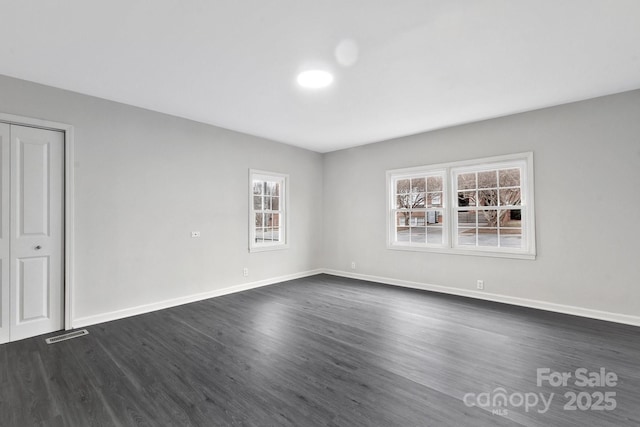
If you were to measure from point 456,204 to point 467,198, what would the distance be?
0.62 feet

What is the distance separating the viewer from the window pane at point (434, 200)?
16.8 feet

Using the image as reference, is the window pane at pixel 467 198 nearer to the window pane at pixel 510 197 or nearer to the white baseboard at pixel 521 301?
the window pane at pixel 510 197

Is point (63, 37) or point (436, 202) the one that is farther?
point (436, 202)

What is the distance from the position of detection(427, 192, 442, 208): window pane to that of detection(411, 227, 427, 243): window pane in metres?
0.45

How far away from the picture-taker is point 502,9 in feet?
→ 6.95

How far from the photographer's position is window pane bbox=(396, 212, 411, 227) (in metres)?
5.53

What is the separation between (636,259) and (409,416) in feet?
11.7

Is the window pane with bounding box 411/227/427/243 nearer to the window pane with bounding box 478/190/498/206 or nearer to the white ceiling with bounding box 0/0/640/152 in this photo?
the window pane with bounding box 478/190/498/206

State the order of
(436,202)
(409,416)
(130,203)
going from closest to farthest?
(409,416)
(130,203)
(436,202)

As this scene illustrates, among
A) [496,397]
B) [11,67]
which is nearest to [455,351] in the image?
[496,397]

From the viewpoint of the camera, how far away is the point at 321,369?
8.15 feet

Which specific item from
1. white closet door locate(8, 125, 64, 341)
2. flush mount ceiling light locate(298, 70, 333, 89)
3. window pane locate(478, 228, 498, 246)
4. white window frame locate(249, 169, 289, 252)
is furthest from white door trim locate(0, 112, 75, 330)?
window pane locate(478, 228, 498, 246)

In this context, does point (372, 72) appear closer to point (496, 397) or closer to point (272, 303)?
point (496, 397)

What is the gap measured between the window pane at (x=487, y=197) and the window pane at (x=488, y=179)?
0.31 ft
